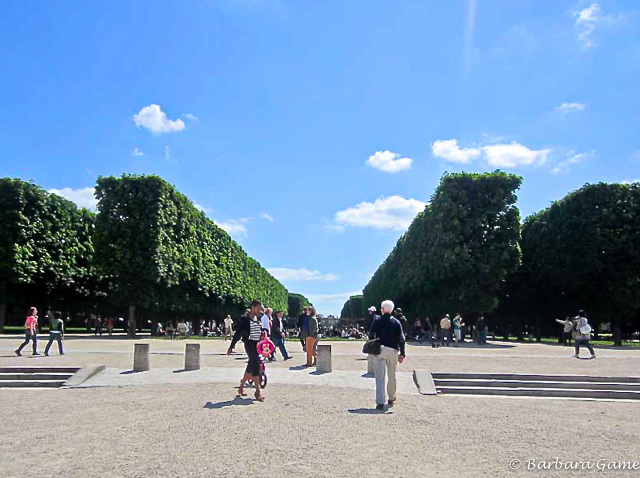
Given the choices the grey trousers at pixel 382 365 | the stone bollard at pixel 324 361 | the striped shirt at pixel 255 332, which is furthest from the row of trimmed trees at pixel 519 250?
the grey trousers at pixel 382 365

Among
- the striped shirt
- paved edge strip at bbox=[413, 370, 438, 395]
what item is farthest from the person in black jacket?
paved edge strip at bbox=[413, 370, 438, 395]

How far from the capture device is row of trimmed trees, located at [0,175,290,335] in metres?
43.7

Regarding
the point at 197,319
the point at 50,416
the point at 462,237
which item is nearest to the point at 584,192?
the point at 462,237

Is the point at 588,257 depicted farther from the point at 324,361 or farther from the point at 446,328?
the point at 324,361

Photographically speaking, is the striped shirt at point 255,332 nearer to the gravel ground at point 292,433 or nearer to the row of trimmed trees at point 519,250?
the gravel ground at point 292,433

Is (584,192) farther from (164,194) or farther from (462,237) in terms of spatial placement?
(164,194)

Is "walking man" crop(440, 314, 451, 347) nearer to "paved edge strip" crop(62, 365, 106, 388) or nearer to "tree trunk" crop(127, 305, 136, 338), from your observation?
"paved edge strip" crop(62, 365, 106, 388)

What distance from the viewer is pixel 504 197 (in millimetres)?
42562

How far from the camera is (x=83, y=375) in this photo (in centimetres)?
1520

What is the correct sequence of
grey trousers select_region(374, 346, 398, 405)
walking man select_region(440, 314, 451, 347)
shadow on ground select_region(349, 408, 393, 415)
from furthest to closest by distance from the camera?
1. walking man select_region(440, 314, 451, 347)
2. grey trousers select_region(374, 346, 398, 405)
3. shadow on ground select_region(349, 408, 393, 415)

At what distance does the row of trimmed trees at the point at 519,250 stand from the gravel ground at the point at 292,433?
29.1 metres

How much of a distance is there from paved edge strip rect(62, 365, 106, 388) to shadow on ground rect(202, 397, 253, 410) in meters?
5.03

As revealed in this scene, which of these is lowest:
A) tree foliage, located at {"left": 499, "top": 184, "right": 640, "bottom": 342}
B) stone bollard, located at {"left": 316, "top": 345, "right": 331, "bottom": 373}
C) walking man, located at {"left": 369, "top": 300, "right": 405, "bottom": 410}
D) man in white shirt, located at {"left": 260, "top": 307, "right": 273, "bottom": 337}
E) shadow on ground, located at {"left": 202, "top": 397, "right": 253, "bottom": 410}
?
shadow on ground, located at {"left": 202, "top": 397, "right": 253, "bottom": 410}

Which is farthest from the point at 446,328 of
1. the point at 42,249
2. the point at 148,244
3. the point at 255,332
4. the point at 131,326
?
the point at 42,249
